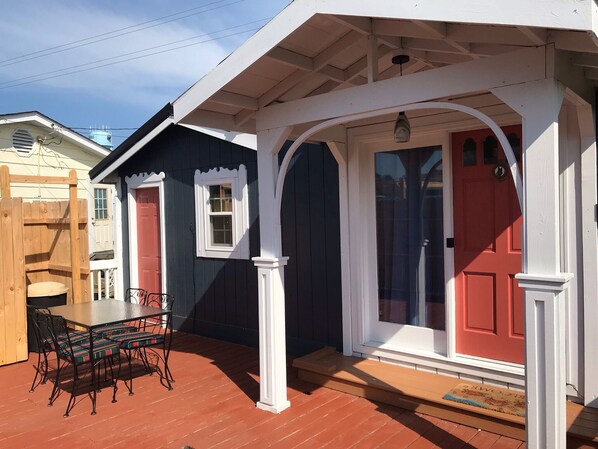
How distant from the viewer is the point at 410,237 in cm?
418

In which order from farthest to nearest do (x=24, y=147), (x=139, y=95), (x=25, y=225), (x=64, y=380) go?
(x=139, y=95)
(x=24, y=147)
(x=25, y=225)
(x=64, y=380)

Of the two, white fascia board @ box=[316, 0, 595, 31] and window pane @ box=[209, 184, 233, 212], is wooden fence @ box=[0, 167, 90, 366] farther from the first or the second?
white fascia board @ box=[316, 0, 595, 31]

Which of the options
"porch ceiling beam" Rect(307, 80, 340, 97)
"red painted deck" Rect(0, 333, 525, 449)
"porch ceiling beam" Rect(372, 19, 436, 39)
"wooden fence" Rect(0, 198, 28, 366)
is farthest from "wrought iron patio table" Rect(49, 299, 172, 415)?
"porch ceiling beam" Rect(372, 19, 436, 39)

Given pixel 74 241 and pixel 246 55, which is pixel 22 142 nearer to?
pixel 74 241

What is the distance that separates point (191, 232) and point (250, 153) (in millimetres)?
1423

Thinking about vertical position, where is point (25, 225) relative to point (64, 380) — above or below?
above

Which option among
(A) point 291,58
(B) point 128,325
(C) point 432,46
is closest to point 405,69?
(C) point 432,46

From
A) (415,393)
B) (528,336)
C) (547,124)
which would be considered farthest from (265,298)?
(547,124)

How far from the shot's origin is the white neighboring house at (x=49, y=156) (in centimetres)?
1037

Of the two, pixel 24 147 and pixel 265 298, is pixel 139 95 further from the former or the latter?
pixel 265 298

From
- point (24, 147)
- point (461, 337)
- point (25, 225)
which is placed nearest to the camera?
point (461, 337)

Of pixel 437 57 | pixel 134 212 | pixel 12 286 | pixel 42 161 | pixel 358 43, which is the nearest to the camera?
pixel 358 43

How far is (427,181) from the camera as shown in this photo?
406cm

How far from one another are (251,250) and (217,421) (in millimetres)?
2276
